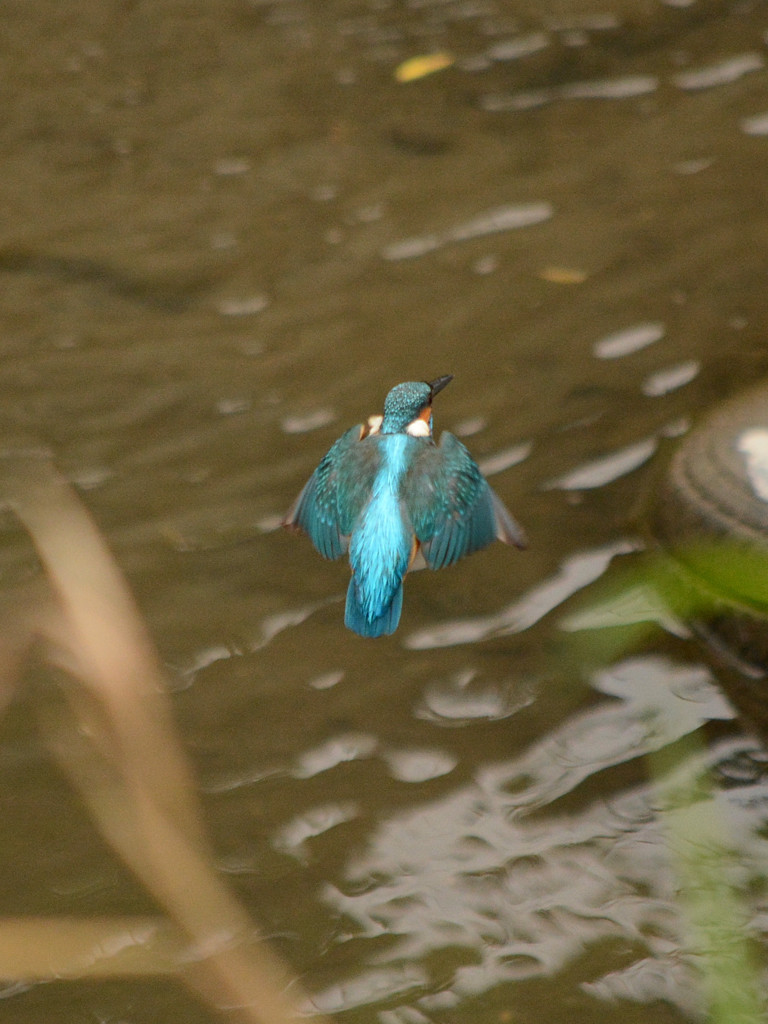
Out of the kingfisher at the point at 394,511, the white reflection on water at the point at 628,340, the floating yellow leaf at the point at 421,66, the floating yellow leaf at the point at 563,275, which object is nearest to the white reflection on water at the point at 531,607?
the kingfisher at the point at 394,511

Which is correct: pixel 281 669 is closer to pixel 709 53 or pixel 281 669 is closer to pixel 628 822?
pixel 628 822

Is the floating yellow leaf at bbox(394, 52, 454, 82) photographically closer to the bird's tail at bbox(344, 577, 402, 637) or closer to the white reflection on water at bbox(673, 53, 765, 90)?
the white reflection on water at bbox(673, 53, 765, 90)

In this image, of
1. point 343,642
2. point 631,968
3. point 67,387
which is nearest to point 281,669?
point 343,642

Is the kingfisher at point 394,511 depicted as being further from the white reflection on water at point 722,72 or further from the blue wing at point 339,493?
the white reflection on water at point 722,72

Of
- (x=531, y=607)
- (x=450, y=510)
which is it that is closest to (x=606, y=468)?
(x=531, y=607)

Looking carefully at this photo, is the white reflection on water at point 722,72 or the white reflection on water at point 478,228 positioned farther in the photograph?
the white reflection on water at point 722,72

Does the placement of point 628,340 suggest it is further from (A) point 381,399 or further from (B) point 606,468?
(A) point 381,399

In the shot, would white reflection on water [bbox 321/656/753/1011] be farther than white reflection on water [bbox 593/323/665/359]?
No

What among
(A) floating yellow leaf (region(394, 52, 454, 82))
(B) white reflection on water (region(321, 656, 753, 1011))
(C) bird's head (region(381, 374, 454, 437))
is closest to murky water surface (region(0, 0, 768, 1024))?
(B) white reflection on water (region(321, 656, 753, 1011))
